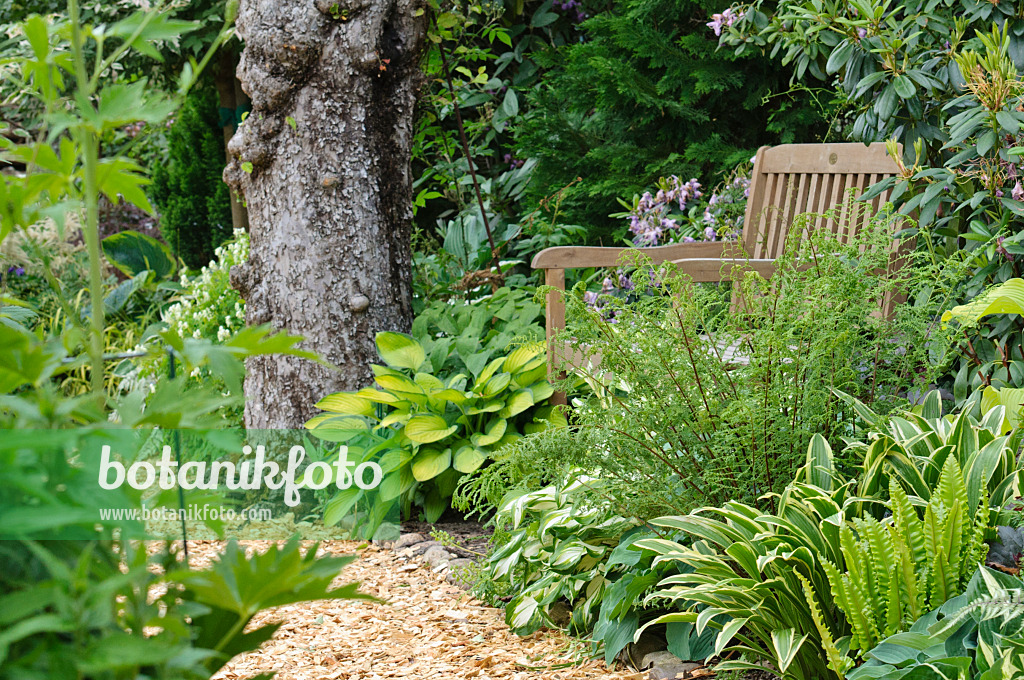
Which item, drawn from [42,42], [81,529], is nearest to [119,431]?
[81,529]

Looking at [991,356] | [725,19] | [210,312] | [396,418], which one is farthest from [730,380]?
[210,312]

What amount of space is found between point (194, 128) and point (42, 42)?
7355 millimetres

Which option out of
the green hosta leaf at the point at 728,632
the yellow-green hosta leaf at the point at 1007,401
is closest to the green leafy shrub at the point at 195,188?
the yellow-green hosta leaf at the point at 1007,401

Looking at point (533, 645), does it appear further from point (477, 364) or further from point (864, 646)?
point (477, 364)

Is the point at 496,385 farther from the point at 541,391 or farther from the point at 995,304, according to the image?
the point at 995,304

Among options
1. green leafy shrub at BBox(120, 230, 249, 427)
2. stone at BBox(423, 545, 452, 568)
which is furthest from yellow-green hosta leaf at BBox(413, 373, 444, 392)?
green leafy shrub at BBox(120, 230, 249, 427)

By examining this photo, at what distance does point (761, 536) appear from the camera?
1634 mm

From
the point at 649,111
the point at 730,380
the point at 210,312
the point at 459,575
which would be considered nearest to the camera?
the point at 730,380

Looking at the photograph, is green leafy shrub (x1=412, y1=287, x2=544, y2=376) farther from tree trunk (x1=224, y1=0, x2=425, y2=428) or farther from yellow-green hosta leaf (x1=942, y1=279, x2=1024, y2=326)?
yellow-green hosta leaf (x1=942, y1=279, x2=1024, y2=326)

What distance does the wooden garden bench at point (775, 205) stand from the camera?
287cm

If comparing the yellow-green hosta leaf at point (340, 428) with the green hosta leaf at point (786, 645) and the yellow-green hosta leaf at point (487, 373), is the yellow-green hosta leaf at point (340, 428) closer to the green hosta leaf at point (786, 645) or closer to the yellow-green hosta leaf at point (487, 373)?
the yellow-green hosta leaf at point (487, 373)

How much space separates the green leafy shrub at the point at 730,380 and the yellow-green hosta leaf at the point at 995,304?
0.07 metres

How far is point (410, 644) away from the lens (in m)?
2.14

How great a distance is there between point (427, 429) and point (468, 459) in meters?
0.18
